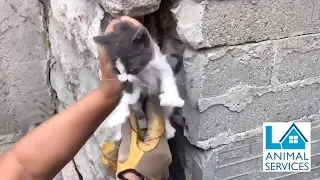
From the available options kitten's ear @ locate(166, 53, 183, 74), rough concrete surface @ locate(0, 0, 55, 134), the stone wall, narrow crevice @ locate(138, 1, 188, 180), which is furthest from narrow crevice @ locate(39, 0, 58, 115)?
kitten's ear @ locate(166, 53, 183, 74)

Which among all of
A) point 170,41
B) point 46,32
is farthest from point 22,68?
point 170,41

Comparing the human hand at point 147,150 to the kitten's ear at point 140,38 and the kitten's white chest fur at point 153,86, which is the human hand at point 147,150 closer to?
the kitten's white chest fur at point 153,86

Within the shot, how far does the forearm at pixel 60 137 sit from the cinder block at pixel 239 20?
0.32 metres

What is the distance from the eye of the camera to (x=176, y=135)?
1.58m

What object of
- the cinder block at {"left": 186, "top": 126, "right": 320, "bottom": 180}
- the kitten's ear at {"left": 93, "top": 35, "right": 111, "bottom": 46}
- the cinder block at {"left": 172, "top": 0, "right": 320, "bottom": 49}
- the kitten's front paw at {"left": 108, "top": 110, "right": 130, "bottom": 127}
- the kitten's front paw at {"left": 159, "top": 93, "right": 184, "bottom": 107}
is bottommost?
the cinder block at {"left": 186, "top": 126, "right": 320, "bottom": 180}

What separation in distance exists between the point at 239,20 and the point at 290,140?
50cm

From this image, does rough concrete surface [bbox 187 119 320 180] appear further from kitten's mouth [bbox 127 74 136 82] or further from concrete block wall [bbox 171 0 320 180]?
kitten's mouth [bbox 127 74 136 82]

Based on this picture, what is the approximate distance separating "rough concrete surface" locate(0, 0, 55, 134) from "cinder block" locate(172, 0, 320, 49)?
1.20 meters

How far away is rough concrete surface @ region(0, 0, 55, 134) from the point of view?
233cm

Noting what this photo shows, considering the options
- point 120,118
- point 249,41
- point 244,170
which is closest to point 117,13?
point 120,118

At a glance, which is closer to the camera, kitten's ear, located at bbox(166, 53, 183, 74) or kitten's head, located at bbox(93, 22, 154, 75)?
kitten's head, located at bbox(93, 22, 154, 75)

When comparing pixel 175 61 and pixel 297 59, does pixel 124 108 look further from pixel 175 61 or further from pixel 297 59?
pixel 297 59

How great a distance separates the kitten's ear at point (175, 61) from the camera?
54.2 inches

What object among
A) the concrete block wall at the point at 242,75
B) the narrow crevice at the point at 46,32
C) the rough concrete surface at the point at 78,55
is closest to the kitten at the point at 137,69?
the concrete block wall at the point at 242,75
